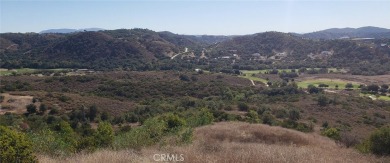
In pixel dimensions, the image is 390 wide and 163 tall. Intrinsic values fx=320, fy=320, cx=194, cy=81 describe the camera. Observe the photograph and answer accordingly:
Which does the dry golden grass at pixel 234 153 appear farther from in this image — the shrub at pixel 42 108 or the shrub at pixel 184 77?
the shrub at pixel 184 77

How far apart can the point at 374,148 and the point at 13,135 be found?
14199mm

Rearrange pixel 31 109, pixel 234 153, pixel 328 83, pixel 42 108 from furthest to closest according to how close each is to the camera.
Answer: pixel 328 83 → pixel 42 108 → pixel 31 109 → pixel 234 153

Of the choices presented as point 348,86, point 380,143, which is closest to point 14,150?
point 380,143

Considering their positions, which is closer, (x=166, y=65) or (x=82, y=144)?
(x=82, y=144)

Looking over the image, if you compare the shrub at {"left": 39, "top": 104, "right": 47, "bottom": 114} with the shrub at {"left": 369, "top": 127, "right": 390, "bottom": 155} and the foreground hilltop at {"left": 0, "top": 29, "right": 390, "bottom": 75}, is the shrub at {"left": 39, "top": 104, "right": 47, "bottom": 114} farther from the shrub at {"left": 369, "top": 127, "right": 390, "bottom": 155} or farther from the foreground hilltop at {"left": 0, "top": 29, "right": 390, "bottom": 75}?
the foreground hilltop at {"left": 0, "top": 29, "right": 390, "bottom": 75}

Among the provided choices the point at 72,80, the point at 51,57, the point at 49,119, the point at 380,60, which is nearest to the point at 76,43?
the point at 51,57

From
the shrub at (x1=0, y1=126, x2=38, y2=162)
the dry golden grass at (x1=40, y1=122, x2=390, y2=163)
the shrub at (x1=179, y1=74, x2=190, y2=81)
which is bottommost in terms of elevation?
the shrub at (x1=179, y1=74, x2=190, y2=81)

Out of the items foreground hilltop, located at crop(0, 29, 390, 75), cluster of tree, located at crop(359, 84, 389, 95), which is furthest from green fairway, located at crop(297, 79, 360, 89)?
foreground hilltop, located at crop(0, 29, 390, 75)

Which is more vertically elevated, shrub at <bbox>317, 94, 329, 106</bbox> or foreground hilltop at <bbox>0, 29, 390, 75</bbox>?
foreground hilltop at <bbox>0, 29, 390, 75</bbox>

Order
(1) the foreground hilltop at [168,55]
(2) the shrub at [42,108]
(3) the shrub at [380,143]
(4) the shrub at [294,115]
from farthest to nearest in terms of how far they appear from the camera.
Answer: (1) the foreground hilltop at [168,55] < (4) the shrub at [294,115] < (2) the shrub at [42,108] < (3) the shrub at [380,143]

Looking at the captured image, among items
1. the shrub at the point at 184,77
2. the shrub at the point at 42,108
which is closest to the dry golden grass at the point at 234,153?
the shrub at the point at 42,108

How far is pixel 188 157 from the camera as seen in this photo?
24.6ft

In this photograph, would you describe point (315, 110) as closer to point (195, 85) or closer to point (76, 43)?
point (195, 85)

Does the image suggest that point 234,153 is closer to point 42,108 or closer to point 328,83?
point 42,108
